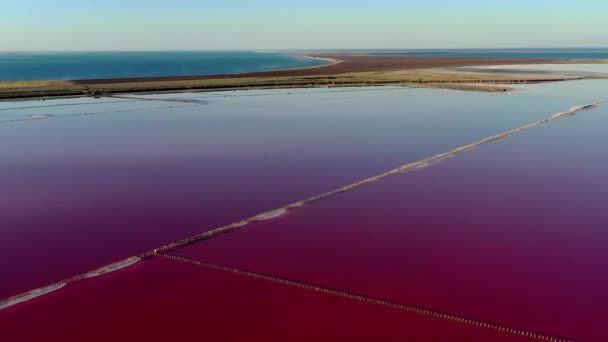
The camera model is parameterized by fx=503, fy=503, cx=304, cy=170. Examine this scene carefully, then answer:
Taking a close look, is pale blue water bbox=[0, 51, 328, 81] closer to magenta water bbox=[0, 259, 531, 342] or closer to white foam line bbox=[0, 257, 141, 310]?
white foam line bbox=[0, 257, 141, 310]

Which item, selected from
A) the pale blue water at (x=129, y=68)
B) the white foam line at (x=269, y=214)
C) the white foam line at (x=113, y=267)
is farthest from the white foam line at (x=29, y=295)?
the pale blue water at (x=129, y=68)

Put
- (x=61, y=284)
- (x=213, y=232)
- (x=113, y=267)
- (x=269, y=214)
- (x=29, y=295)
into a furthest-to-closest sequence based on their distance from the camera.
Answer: (x=269, y=214), (x=213, y=232), (x=113, y=267), (x=61, y=284), (x=29, y=295)

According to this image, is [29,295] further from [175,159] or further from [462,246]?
[175,159]

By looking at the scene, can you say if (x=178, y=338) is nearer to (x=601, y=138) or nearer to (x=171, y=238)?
(x=171, y=238)

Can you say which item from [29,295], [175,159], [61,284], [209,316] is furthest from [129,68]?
[209,316]

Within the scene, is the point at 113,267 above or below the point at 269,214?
below

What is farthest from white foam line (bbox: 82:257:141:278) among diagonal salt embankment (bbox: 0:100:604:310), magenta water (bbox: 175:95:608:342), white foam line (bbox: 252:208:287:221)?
white foam line (bbox: 252:208:287:221)
